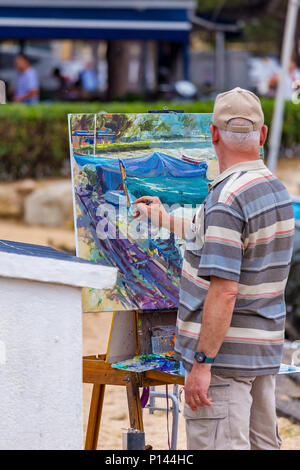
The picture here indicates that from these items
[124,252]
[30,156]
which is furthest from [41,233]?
[124,252]

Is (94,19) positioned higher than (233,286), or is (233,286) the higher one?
(233,286)

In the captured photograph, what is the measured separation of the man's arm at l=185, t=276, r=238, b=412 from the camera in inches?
105

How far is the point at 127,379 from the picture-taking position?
341 centimetres

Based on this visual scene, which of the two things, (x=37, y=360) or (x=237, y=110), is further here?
(x=237, y=110)

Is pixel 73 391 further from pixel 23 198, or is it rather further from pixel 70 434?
pixel 23 198

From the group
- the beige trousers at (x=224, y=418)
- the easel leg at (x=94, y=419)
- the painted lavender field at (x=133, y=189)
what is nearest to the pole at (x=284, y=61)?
the painted lavender field at (x=133, y=189)

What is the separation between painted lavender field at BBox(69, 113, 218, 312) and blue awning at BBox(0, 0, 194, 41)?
13.6 metres

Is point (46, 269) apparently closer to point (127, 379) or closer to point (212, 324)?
point (212, 324)

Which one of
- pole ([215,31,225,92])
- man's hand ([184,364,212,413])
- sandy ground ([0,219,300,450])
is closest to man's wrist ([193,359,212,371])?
man's hand ([184,364,212,413])

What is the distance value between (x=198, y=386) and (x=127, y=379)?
0.71 m

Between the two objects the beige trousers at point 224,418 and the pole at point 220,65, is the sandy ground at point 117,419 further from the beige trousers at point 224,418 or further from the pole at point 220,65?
the pole at point 220,65

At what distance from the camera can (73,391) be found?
2717 millimetres

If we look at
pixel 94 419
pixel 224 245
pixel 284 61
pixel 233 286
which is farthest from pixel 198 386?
pixel 284 61

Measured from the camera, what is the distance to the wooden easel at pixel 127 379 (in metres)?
3.38
